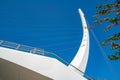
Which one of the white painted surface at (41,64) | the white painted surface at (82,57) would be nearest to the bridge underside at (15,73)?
the white painted surface at (41,64)

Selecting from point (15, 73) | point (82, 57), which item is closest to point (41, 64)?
point (15, 73)

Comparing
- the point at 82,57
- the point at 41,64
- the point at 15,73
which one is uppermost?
the point at 82,57

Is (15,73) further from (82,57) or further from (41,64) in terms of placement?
(82,57)

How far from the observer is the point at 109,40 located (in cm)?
1091

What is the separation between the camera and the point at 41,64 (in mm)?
14125

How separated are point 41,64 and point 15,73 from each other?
1595mm

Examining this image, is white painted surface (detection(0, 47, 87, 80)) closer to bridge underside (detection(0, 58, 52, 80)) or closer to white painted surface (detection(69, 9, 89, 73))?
bridge underside (detection(0, 58, 52, 80))

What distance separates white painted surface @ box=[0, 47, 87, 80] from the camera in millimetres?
12984

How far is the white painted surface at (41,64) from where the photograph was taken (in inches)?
511

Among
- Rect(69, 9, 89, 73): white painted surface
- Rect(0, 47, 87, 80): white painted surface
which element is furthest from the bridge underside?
Rect(69, 9, 89, 73): white painted surface

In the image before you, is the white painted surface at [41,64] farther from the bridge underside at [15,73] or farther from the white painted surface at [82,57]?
the white painted surface at [82,57]

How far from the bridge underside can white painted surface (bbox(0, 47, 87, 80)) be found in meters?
0.29

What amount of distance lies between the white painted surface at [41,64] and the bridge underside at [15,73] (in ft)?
0.96

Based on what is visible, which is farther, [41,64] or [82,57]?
[82,57]
